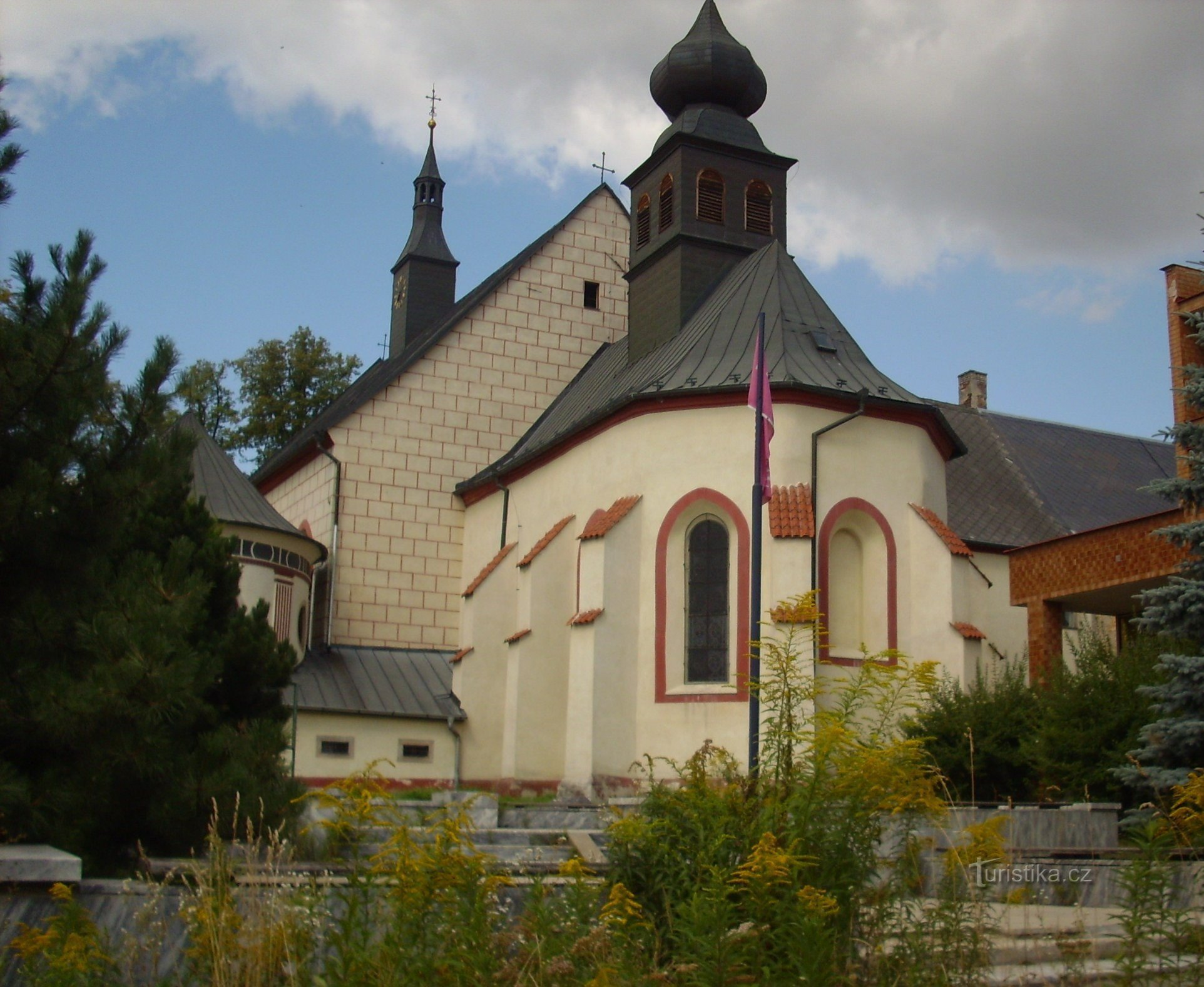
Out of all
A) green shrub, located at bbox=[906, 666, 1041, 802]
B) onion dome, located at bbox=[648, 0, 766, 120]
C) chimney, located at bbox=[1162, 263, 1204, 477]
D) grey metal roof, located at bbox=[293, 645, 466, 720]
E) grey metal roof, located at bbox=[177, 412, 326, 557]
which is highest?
onion dome, located at bbox=[648, 0, 766, 120]

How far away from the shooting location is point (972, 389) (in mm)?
39375

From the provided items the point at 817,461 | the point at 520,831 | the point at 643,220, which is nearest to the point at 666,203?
the point at 643,220

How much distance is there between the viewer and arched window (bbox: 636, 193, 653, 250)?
89.6 feet

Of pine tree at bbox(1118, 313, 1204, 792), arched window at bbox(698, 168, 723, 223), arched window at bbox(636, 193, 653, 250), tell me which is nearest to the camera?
pine tree at bbox(1118, 313, 1204, 792)

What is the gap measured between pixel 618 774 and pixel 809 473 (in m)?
5.28

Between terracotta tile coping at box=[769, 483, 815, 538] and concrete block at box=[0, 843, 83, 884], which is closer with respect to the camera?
concrete block at box=[0, 843, 83, 884]

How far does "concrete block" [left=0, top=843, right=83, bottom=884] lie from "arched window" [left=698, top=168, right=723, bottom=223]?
2093cm

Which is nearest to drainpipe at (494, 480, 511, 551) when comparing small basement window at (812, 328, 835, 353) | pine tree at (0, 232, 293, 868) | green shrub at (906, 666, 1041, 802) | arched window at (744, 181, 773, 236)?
arched window at (744, 181, 773, 236)

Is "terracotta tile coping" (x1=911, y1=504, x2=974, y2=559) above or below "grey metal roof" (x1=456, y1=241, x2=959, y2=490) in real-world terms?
below

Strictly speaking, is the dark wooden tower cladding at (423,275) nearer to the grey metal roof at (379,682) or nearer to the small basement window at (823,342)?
the grey metal roof at (379,682)

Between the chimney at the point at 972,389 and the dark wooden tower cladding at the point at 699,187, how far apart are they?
1430 centimetres

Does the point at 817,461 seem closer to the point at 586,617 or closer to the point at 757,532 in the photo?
the point at 586,617

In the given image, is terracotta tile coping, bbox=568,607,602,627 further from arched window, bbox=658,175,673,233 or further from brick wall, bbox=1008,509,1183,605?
arched window, bbox=658,175,673,233

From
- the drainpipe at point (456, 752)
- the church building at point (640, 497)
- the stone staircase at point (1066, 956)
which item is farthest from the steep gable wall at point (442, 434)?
the stone staircase at point (1066, 956)
